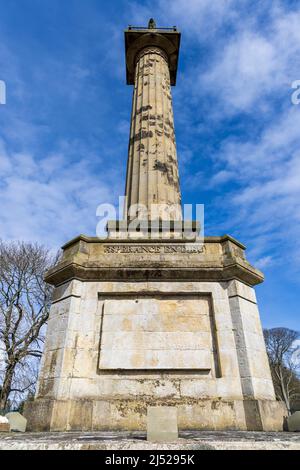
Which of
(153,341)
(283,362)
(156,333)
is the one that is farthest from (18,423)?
(283,362)

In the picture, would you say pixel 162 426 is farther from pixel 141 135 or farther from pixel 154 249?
pixel 141 135

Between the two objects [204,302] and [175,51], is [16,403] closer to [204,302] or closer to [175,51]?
[204,302]

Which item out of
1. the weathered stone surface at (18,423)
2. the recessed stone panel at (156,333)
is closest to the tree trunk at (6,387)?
the weathered stone surface at (18,423)

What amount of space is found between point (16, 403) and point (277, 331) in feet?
122

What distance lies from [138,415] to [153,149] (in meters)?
8.30

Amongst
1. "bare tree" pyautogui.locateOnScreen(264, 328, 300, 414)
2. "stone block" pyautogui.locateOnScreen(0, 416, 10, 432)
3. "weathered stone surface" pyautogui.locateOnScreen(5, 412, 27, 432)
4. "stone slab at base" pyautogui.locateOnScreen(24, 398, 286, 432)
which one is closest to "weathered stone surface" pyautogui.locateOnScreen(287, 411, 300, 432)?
"stone slab at base" pyautogui.locateOnScreen(24, 398, 286, 432)

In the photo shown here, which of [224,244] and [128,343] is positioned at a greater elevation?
[224,244]

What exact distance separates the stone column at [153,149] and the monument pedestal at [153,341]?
2705 millimetres

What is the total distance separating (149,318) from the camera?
21.2 ft

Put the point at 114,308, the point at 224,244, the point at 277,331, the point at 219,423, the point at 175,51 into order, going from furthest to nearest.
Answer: the point at 277,331
the point at 175,51
the point at 224,244
the point at 114,308
the point at 219,423

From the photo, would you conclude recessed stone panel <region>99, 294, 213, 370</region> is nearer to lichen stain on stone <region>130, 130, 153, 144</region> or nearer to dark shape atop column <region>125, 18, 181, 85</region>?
lichen stain on stone <region>130, 130, 153, 144</region>

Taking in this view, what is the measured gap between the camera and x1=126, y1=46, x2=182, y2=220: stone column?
984cm

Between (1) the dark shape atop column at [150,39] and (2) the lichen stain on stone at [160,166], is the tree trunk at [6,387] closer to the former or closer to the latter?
(2) the lichen stain on stone at [160,166]

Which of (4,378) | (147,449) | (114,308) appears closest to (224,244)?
(114,308)
